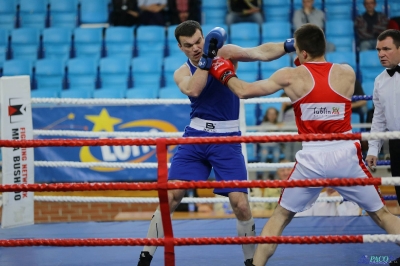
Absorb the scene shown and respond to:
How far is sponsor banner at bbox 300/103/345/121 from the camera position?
3506mm

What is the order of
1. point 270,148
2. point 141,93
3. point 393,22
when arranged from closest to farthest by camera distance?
point 270,148 → point 141,93 → point 393,22

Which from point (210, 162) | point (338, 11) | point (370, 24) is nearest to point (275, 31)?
point (338, 11)

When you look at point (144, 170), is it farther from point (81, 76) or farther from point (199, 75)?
point (199, 75)

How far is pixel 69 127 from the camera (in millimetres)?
6945

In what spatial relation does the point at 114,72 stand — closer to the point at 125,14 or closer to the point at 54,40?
the point at 125,14

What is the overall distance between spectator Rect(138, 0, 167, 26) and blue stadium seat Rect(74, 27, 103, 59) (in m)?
0.68

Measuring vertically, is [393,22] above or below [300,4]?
below

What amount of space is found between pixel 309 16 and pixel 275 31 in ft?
1.75

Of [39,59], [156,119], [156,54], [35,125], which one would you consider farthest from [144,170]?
[39,59]

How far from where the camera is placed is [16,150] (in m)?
5.42

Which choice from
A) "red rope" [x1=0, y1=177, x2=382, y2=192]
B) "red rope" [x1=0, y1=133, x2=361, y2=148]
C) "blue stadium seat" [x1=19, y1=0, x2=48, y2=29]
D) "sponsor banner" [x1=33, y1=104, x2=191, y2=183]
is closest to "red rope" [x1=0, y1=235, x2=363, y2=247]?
"red rope" [x1=0, y1=177, x2=382, y2=192]

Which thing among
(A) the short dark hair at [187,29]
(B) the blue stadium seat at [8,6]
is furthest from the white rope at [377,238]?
(B) the blue stadium seat at [8,6]

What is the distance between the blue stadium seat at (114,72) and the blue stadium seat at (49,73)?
23.8 inches

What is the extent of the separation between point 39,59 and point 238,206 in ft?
21.0
